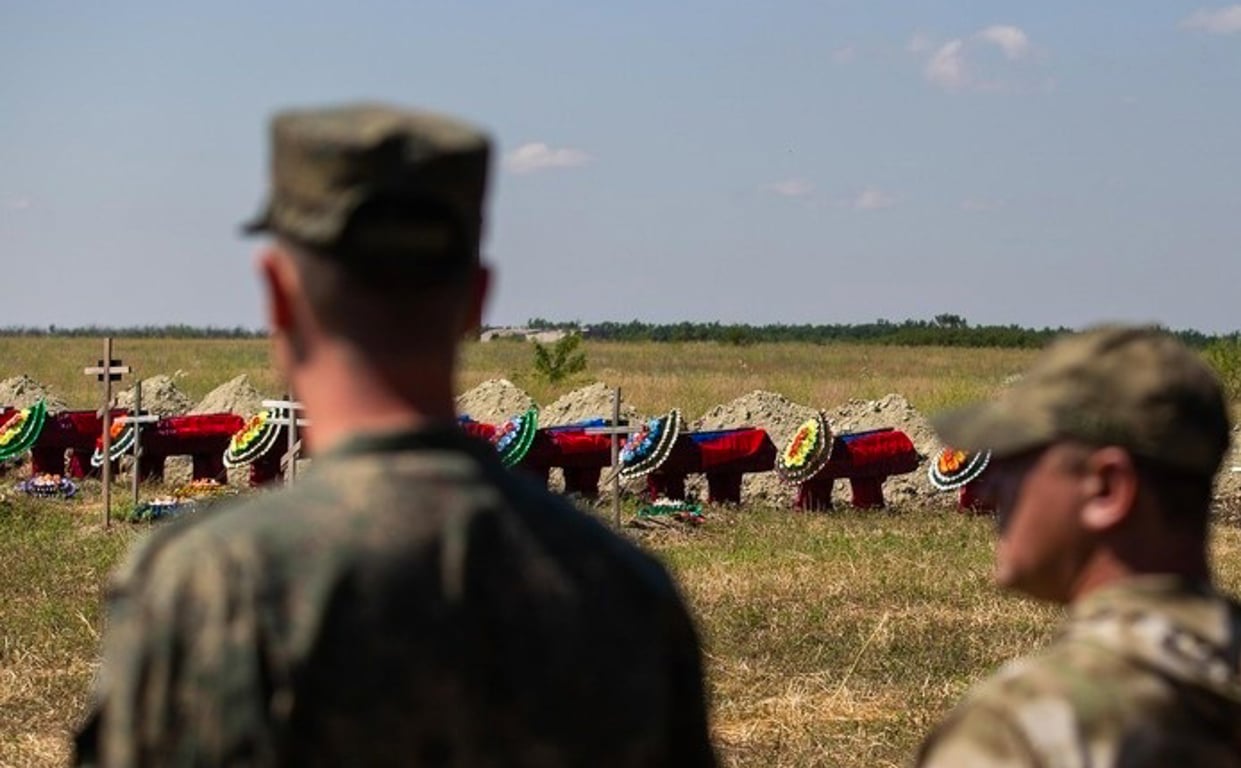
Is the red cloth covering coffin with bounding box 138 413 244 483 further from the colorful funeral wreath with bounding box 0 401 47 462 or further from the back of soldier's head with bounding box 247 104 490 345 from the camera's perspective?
the back of soldier's head with bounding box 247 104 490 345

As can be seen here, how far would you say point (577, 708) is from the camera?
90.0 inches

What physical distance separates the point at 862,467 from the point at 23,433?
8.04 metres

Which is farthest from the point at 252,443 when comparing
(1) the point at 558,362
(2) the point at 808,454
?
(1) the point at 558,362

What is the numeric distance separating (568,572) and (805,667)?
7.95 metres

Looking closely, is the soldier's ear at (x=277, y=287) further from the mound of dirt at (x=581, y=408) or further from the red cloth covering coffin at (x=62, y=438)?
the mound of dirt at (x=581, y=408)

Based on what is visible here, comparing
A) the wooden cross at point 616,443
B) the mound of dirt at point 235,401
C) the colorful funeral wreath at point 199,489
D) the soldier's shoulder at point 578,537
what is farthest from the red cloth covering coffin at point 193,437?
the soldier's shoulder at point 578,537

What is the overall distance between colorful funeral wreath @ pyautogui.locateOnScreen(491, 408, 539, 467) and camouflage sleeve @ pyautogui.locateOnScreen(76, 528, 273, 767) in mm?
15119

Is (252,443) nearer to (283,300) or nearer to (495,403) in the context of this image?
(495,403)

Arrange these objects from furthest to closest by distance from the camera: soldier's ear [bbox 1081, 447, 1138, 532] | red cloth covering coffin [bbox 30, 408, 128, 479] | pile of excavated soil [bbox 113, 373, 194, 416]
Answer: pile of excavated soil [bbox 113, 373, 194, 416]
red cloth covering coffin [bbox 30, 408, 128, 479]
soldier's ear [bbox 1081, 447, 1138, 532]

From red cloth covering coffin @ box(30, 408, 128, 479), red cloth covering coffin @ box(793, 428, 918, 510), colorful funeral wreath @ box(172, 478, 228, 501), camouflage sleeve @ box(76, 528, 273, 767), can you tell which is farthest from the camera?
red cloth covering coffin @ box(30, 408, 128, 479)

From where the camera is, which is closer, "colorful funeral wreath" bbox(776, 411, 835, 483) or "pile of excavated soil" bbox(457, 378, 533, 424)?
"colorful funeral wreath" bbox(776, 411, 835, 483)

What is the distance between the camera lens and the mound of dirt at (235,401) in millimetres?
→ 25370

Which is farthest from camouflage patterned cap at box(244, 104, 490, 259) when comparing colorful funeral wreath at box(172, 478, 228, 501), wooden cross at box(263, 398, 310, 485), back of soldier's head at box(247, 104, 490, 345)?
colorful funeral wreath at box(172, 478, 228, 501)

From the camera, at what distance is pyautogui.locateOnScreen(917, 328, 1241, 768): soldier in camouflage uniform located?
8.05 feet
